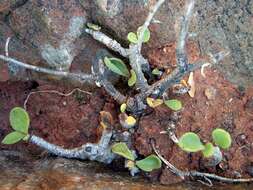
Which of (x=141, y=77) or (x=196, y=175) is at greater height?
(x=141, y=77)

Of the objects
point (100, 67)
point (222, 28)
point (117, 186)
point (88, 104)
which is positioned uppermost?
point (222, 28)

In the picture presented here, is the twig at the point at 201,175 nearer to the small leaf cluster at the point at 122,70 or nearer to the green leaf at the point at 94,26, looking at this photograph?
the small leaf cluster at the point at 122,70

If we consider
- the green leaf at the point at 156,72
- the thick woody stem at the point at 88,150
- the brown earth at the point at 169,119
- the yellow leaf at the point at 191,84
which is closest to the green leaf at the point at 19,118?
the thick woody stem at the point at 88,150

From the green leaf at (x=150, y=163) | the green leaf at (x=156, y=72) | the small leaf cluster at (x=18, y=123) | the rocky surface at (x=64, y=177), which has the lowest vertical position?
the rocky surface at (x=64, y=177)

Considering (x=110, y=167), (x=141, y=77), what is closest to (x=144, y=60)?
(x=141, y=77)

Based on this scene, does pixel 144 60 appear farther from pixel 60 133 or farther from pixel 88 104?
pixel 60 133

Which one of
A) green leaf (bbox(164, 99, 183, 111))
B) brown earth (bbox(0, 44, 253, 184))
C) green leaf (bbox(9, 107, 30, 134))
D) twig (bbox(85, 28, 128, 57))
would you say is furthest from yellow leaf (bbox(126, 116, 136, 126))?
green leaf (bbox(9, 107, 30, 134))
